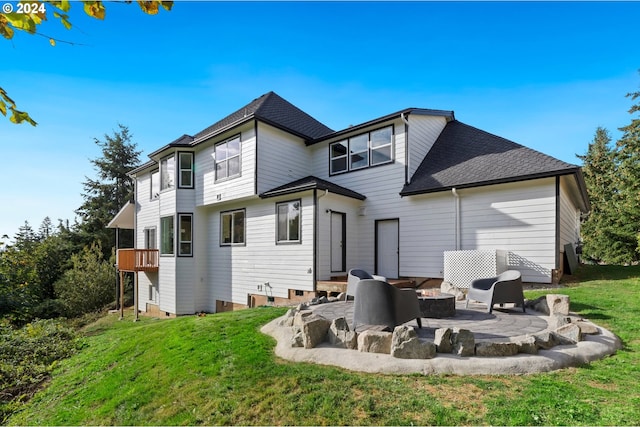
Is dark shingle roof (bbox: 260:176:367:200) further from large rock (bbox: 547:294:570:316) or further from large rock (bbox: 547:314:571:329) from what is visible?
large rock (bbox: 547:314:571:329)

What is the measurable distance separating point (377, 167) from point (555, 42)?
614 centimetres

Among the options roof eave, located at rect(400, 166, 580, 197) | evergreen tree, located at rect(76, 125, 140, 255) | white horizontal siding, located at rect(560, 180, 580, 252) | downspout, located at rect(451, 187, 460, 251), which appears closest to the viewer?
roof eave, located at rect(400, 166, 580, 197)

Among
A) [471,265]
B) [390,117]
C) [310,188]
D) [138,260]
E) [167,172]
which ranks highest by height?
[390,117]

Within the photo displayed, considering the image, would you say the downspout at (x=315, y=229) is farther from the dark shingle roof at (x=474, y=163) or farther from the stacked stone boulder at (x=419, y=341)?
the stacked stone boulder at (x=419, y=341)

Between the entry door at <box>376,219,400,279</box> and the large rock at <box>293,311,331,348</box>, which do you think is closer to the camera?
the large rock at <box>293,311,331,348</box>

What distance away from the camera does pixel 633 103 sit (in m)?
20.4

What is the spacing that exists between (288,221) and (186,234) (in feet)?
18.3

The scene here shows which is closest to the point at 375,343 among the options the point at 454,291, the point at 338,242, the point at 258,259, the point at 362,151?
the point at 454,291

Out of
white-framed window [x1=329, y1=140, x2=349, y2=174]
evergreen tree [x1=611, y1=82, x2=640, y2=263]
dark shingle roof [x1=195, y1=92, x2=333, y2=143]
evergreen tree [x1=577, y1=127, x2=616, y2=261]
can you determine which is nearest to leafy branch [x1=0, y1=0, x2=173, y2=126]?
dark shingle roof [x1=195, y1=92, x2=333, y2=143]

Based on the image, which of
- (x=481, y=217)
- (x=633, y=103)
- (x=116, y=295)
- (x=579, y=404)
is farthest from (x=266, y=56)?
(x=633, y=103)

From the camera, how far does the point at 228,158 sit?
1339 centimetres

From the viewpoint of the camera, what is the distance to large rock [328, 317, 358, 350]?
13.9ft

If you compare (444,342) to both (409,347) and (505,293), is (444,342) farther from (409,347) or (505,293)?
(505,293)

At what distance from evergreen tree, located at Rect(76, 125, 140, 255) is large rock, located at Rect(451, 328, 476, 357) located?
27.1 m
